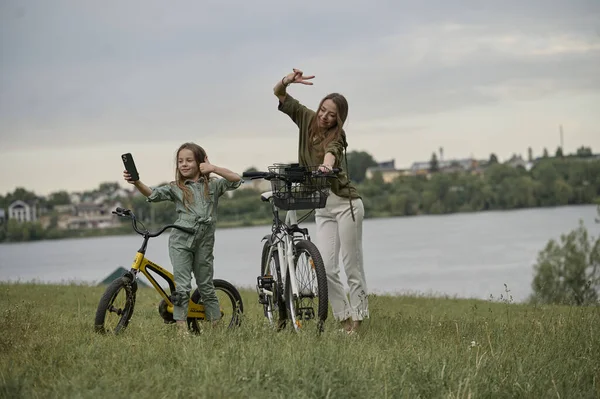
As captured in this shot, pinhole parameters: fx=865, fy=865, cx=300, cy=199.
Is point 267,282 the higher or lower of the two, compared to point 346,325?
higher

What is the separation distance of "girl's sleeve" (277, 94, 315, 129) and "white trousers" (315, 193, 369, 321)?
0.67 meters

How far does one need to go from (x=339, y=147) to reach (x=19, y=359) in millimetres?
3018

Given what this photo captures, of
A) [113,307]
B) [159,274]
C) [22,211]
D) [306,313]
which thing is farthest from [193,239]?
[22,211]

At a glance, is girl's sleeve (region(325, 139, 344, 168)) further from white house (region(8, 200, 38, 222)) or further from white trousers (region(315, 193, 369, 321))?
white house (region(8, 200, 38, 222))

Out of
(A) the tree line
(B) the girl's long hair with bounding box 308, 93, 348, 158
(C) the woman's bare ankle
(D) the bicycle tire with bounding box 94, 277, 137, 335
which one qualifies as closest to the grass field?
(D) the bicycle tire with bounding box 94, 277, 137, 335

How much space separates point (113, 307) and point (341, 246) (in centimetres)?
196

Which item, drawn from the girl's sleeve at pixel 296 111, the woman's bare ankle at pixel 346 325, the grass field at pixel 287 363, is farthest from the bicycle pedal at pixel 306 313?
the girl's sleeve at pixel 296 111

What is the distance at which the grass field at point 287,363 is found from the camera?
15.7 ft

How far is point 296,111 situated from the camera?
24.3ft

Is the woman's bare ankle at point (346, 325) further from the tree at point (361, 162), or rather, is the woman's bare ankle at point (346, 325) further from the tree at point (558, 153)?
the tree at point (558, 153)

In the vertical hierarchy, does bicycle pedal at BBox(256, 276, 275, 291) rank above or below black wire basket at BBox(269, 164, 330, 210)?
below

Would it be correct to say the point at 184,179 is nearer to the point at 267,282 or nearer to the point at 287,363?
the point at 267,282

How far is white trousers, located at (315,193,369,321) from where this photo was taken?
7301mm

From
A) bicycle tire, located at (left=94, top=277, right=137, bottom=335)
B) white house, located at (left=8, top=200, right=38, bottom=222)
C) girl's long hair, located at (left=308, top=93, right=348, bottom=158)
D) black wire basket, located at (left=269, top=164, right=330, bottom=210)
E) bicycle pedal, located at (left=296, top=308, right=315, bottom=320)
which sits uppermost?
white house, located at (left=8, top=200, right=38, bottom=222)
